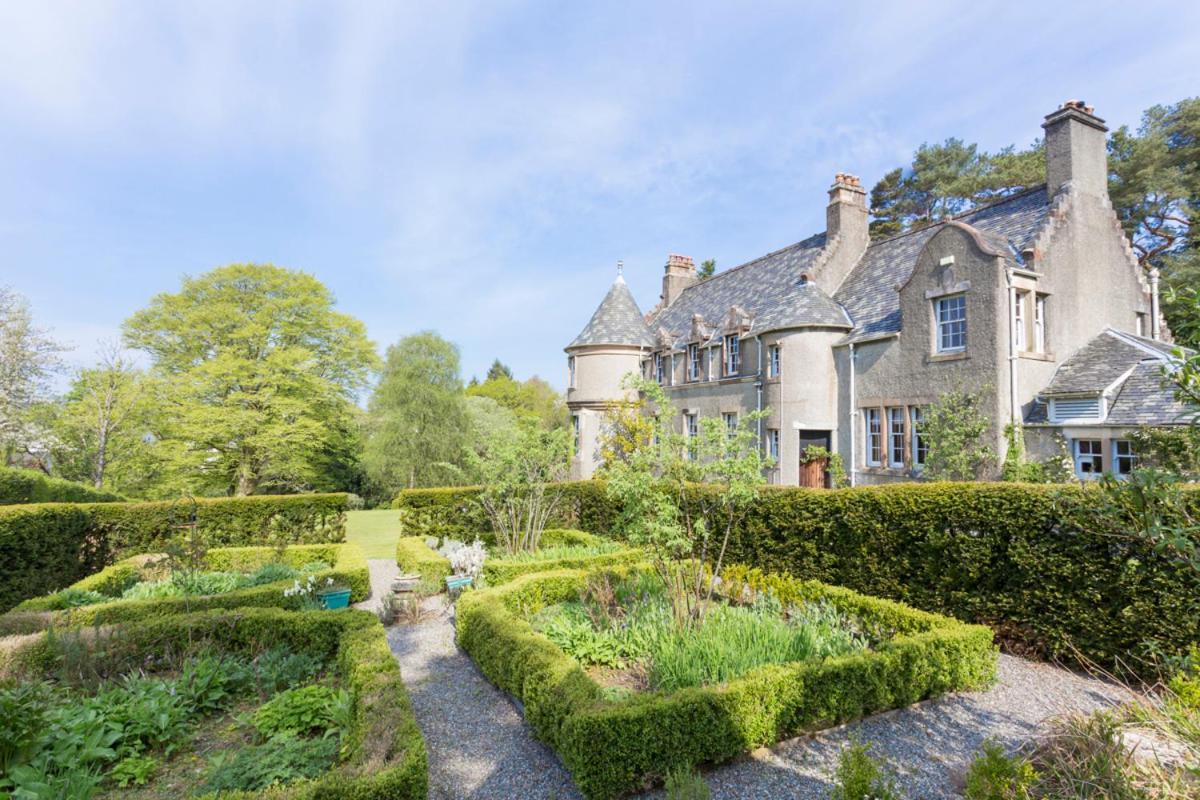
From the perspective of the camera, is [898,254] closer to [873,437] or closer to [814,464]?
[873,437]

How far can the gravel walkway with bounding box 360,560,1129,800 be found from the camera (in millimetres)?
4922

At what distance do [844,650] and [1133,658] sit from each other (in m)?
3.58

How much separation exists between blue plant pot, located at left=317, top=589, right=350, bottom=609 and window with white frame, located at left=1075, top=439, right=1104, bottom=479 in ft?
56.3

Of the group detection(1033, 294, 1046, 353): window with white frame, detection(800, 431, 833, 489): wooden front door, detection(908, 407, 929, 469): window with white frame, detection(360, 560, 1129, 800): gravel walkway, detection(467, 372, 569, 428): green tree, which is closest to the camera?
detection(360, 560, 1129, 800): gravel walkway

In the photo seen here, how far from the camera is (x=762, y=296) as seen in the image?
80.9 feet

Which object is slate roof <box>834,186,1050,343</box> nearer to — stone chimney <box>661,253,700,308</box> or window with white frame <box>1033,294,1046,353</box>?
window with white frame <box>1033,294,1046,353</box>

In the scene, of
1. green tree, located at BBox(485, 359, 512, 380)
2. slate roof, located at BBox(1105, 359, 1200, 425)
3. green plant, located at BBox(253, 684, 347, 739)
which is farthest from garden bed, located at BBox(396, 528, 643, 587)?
green tree, located at BBox(485, 359, 512, 380)

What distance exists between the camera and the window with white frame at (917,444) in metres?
16.8

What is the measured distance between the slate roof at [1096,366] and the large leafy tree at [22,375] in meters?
36.0

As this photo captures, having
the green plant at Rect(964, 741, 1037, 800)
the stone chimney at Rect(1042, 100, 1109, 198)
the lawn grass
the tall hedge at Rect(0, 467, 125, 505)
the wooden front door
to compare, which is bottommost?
the lawn grass

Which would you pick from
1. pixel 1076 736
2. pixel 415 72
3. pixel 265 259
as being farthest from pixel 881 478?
pixel 265 259

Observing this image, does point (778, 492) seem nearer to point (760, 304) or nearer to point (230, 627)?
point (230, 627)

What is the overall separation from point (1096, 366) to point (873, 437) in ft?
19.3

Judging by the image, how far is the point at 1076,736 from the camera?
4.48 m
